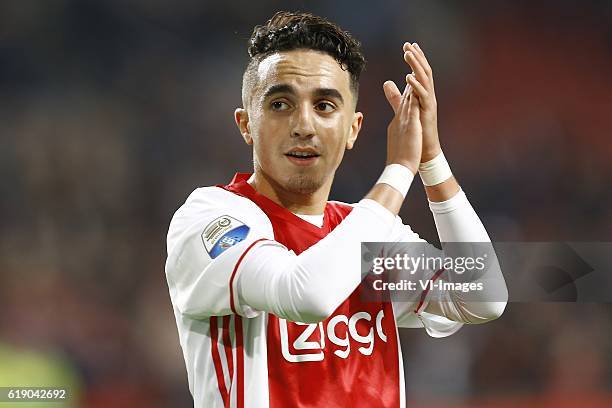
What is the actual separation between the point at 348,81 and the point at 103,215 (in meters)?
3.19

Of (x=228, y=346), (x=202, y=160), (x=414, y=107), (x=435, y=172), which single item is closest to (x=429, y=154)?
(x=435, y=172)

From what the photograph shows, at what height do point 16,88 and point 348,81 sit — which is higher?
point 16,88

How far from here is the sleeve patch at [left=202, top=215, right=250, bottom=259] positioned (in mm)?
1846

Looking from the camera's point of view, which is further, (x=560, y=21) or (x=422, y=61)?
(x=560, y=21)

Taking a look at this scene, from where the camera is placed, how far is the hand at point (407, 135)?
194 cm

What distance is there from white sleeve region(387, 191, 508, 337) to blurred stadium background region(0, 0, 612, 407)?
2347mm

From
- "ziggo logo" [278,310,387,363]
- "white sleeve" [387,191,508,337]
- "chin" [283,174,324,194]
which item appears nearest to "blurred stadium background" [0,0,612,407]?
"white sleeve" [387,191,508,337]

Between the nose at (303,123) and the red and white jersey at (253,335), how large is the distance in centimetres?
22

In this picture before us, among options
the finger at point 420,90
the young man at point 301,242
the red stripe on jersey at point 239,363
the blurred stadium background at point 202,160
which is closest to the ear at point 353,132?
the young man at point 301,242

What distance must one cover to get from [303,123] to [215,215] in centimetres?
31

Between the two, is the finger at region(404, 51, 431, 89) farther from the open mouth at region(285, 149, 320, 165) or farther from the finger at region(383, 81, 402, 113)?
the open mouth at region(285, 149, 320, 165)

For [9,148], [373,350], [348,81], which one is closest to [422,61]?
[348,81]

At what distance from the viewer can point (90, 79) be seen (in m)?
5.21

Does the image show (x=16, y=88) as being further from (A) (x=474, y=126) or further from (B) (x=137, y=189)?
(A) (x=474, y=126)
